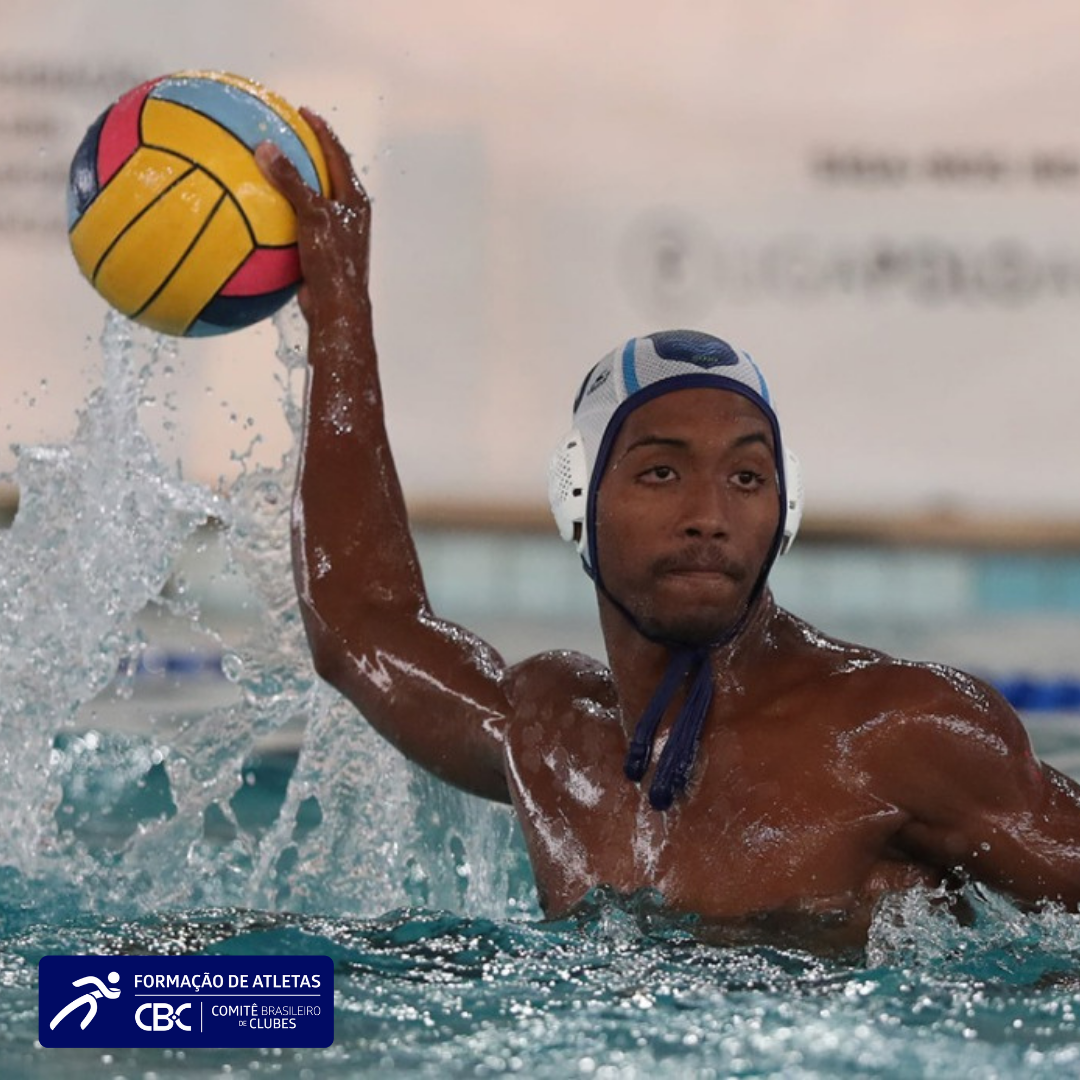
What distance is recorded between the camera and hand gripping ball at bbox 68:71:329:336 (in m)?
2.13

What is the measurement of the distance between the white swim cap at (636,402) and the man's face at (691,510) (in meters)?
0.01

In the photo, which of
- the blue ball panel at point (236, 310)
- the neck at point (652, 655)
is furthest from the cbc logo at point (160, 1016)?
the blue ball panel at point (236, 310)

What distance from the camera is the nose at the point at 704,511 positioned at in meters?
1.72

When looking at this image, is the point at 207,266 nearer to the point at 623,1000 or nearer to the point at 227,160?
the point at 227,160

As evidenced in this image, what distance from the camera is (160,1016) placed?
1633mm

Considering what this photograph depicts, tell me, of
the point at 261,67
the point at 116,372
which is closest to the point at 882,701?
the point at 116,372

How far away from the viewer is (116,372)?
2.59 m

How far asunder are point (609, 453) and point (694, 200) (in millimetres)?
4570

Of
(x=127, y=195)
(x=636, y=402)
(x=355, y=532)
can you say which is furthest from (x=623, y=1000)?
(x=127, y=195)

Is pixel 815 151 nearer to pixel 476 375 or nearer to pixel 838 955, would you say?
pixel 476 375

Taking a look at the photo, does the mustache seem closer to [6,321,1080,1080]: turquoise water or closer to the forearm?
[6,321,1080,1080]: turquoise water

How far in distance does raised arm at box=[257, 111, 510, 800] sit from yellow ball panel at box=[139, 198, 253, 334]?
0.23 ft

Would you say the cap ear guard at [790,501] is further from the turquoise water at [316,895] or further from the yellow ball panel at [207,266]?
the yellow ball panel at [207,266]

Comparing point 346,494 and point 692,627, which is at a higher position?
point 346,494
